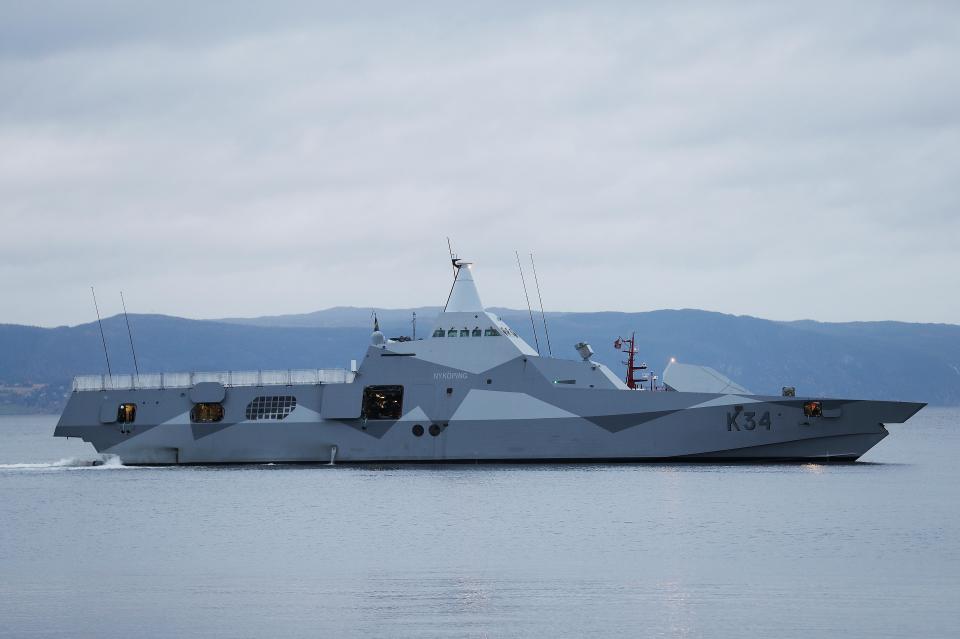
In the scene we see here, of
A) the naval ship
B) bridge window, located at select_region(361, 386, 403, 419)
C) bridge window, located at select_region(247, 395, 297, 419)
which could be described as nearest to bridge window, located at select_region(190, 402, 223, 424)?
the naval ship

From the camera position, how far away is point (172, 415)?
51.1 meters

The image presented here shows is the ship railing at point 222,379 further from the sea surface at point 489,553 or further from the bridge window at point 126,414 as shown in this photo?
the sea surface at point 489,553

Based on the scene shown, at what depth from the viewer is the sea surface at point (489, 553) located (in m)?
19.8

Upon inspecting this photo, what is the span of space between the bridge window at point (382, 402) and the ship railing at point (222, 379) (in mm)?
1082

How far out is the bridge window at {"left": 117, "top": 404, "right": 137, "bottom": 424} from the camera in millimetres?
51719

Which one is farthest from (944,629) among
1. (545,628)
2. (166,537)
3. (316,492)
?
(316,492)

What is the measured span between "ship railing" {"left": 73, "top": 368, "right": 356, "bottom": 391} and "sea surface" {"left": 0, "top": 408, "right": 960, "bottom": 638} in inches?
145

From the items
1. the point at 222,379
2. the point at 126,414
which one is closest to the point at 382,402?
the point at 222,379

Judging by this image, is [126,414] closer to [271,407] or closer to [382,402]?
[271,407]

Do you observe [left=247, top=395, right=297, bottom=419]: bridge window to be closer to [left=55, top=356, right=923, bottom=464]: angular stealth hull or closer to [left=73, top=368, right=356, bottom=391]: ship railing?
[left=55, top=356, right=923, bottom=464]: angular stealth hull

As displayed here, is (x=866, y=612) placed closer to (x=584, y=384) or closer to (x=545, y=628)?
(x=545, y=628)

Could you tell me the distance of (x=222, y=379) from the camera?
51.2 meters

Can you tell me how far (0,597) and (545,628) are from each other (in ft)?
33.3

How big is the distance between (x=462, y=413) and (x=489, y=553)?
19652mm
